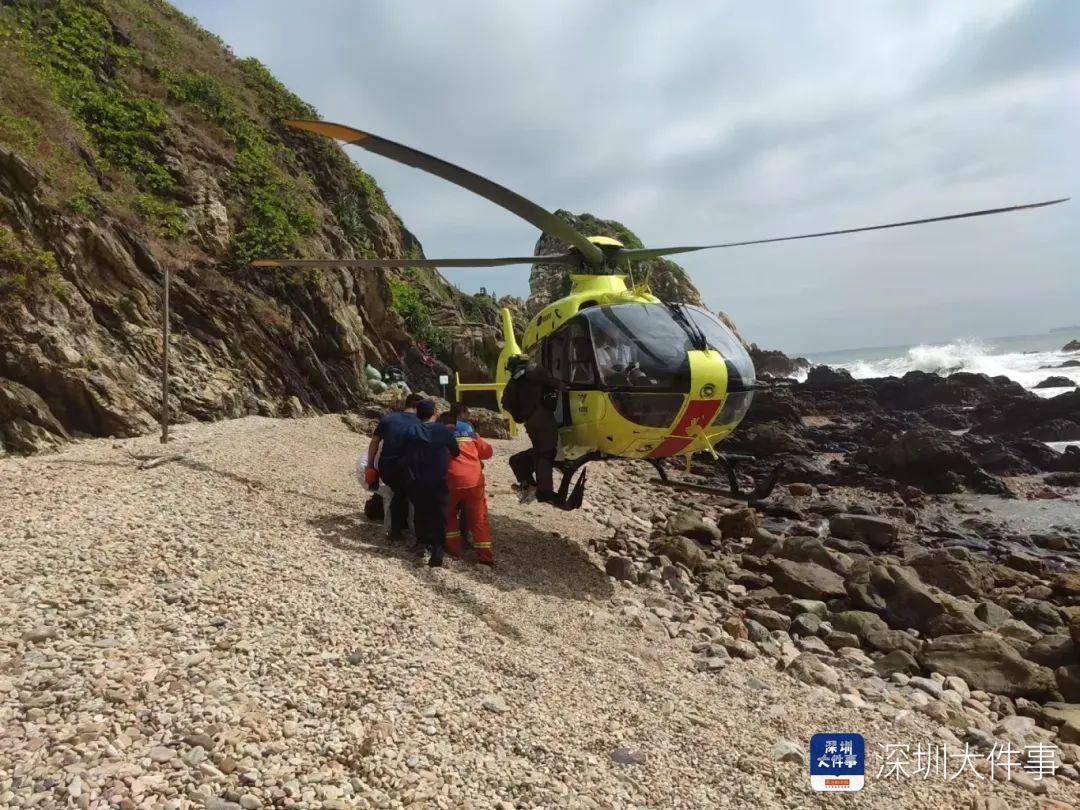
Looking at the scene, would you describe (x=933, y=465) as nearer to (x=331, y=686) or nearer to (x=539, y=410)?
(x=539, y=410)

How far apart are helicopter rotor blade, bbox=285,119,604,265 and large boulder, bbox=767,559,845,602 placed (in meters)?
4.99

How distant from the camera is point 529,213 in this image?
655 cm

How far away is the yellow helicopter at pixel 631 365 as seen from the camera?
19.0 ft

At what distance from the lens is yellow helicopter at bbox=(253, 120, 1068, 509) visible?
5.78 metres

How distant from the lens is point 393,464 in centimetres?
586

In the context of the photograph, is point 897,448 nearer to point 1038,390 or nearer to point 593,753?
point 593,753

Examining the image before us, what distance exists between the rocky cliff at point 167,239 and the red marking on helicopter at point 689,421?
25.1ft

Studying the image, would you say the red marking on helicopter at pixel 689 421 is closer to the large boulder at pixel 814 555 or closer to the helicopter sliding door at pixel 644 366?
the helicopter sliding door at pixel 644 366

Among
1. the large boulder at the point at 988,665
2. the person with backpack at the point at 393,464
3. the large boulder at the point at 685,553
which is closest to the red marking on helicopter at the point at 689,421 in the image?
the person with backpack at the point at 393,464

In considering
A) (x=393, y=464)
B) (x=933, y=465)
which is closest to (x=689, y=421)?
(x=393, y=464)

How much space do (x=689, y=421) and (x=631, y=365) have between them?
31.6 inches

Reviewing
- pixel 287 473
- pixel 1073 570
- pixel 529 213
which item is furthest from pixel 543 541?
pixel 1073 570

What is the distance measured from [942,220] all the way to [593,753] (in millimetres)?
5048

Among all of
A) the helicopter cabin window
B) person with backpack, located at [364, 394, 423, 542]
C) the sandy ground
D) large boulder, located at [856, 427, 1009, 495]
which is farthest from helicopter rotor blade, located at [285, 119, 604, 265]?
large boulder, located at [856, 427, 1009, 495]
